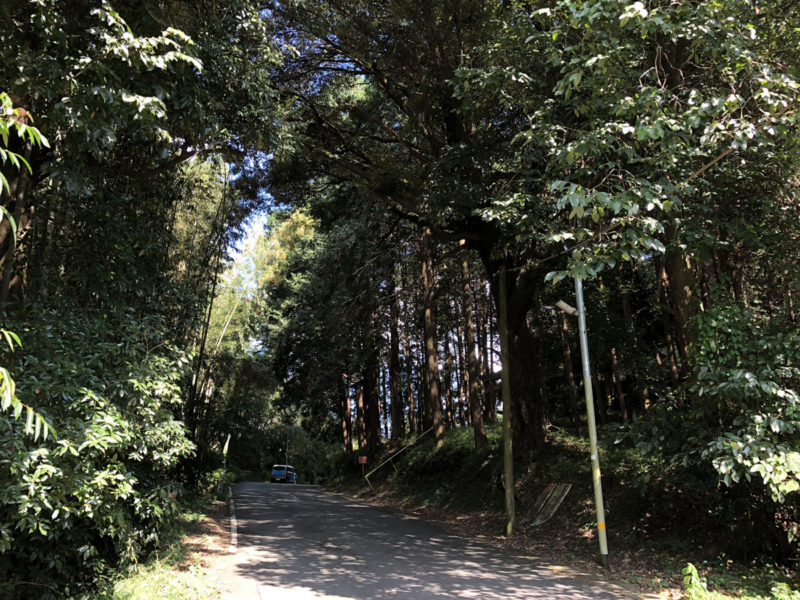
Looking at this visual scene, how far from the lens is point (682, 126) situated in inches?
216

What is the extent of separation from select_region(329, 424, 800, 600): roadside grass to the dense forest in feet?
1.47

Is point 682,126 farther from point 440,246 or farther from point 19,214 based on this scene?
point 440,246

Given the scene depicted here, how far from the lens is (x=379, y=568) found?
294 inches

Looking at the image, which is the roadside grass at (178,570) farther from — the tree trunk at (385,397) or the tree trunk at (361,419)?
the tree trunk at (361,419)

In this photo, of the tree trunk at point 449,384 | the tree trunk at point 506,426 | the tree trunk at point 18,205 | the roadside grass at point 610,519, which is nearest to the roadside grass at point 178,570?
the tree trunk at point 18,205

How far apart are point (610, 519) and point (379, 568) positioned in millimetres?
4324

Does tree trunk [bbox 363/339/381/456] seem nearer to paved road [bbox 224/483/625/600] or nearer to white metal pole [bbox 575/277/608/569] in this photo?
paved road [bbox 224/483/625/600]

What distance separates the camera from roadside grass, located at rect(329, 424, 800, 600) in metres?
6.60

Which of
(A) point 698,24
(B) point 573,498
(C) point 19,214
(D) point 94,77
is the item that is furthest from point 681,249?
(C) point 19,214

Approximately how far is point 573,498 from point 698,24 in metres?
8.46

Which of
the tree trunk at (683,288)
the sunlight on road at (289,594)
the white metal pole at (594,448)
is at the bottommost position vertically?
the sunlight on road at (289,594)

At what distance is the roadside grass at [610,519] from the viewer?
21.6 ft

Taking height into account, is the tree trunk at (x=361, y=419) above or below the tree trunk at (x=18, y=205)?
below

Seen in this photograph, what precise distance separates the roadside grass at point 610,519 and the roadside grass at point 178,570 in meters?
5.03
